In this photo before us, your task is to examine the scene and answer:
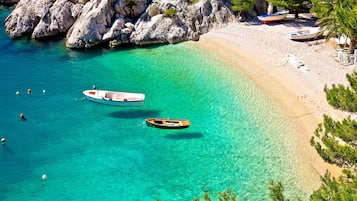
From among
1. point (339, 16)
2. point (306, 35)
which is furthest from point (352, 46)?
point (306, 35)

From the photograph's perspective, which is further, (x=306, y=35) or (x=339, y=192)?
(x=306, y=35)

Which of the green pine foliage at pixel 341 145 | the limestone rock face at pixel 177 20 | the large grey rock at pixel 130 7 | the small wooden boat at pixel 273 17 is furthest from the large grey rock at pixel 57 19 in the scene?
the green pine foliage at pixel 341 145

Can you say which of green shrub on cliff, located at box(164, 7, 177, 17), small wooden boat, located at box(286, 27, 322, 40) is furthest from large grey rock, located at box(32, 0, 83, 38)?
small wooden boat, located at box(286, 27, 322, 40)

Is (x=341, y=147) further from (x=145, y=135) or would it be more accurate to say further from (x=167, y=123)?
(x=145, y=135)

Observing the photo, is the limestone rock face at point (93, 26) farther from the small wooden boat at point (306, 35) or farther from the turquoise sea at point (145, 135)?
the small wooden boat at point (306, 35)

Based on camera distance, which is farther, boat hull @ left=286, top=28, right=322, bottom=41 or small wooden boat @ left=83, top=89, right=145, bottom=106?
boat hull @ left=286, top=28, right=322, bottom=41

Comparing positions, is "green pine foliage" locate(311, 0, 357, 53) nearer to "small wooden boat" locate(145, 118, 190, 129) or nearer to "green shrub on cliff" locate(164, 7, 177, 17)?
"small wooden boat" locate(145, 118, 190, 129)

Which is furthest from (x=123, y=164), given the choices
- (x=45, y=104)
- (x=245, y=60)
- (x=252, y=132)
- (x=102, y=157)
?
(x=245, y=60)

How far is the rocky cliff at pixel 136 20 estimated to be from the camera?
172ft

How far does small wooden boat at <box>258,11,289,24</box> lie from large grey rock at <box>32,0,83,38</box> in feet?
85.4

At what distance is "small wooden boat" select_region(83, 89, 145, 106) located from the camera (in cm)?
3772

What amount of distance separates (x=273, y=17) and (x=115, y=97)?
2508cm

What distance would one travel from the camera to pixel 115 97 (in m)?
39.3

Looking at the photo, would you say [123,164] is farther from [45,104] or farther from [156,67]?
[156,67]
